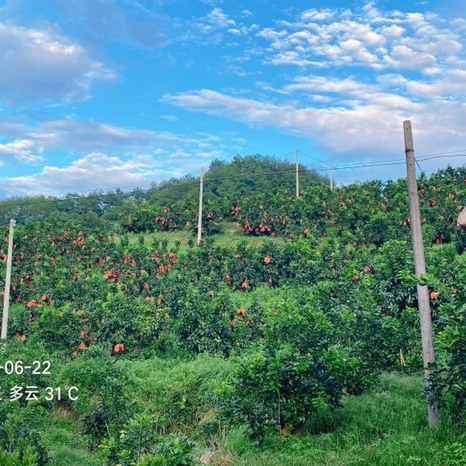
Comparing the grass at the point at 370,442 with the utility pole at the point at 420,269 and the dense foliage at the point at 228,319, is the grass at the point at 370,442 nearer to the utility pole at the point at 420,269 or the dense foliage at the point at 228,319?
the dense foliage at the point at 228,319

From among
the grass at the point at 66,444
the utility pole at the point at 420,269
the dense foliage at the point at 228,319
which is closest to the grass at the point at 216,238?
the dense foliage at the point at 228,319

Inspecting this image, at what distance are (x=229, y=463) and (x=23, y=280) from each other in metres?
16.1

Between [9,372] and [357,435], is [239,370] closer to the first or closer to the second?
[357,435]

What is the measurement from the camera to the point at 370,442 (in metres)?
6.38

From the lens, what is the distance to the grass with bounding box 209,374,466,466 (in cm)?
562

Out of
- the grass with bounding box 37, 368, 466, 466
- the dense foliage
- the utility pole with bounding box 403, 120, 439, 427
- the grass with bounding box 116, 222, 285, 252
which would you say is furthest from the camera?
the grass with bounding box 116, 222, 285, 252

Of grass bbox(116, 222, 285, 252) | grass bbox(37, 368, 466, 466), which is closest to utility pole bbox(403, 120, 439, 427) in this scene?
grass bbox(37, 368, 466, 466)

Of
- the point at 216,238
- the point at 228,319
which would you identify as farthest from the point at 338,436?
the point at 216,238

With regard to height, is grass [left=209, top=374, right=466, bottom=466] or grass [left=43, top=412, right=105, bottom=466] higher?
grass [left=209, top=374, right=466, bottom=466]

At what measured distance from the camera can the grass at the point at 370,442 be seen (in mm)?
5621

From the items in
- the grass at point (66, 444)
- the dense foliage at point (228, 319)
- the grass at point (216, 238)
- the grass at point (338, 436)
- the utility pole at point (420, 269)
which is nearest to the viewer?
the grass at point (338, 436)

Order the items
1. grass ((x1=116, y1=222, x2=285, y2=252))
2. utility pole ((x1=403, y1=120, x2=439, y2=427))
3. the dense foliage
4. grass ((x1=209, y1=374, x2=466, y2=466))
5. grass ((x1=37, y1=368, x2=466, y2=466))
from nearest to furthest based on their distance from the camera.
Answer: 1. grass ((x1=209, y1=374, x2=466, y2=466))
2. grass ((x1=37, y1=368, x2=466, y2=466))
3. utility pole ((x1=403, y1=120, x2=439, y2=427))
4. the dense foliage
5. grass ((x1=116, y1=222, x2=285, y2=252))

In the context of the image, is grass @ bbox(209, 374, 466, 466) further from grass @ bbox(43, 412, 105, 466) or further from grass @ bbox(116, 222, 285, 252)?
grass @ bbox(116, 222, 285, 252)

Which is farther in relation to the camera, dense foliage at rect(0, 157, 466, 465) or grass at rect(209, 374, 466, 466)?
dense foliage at rect(0, 157, 466, 465)
